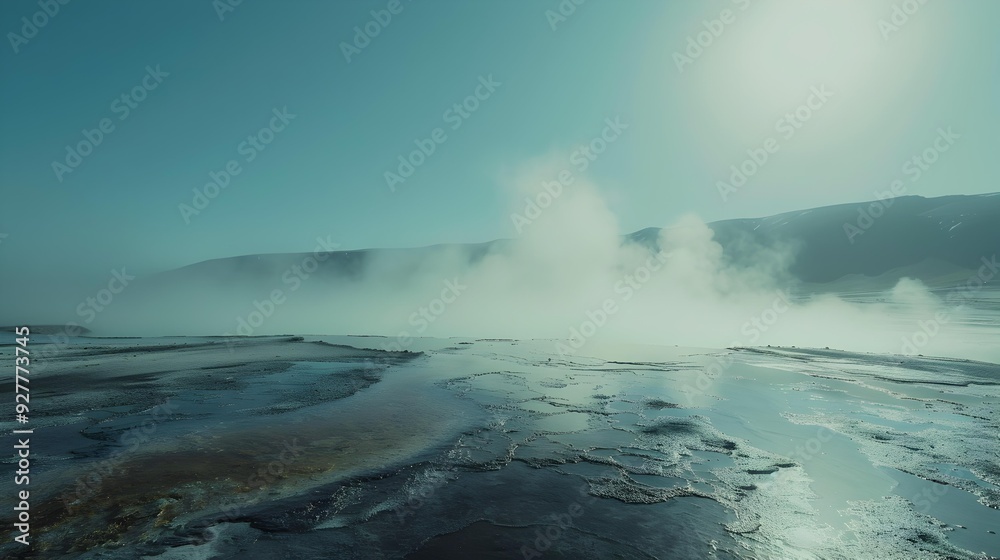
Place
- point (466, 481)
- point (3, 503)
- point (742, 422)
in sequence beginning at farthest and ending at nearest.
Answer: point (742, 422) → point (466, 481) → point (3, 503)

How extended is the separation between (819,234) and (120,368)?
11766 cm

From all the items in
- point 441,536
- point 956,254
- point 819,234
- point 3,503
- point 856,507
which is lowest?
point 856,507

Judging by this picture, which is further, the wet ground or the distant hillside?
the distant hillside

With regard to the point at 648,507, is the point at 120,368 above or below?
above

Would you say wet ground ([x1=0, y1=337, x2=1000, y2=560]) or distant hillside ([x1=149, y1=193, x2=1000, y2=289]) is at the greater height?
distant hillside ([x1=149, y1=193, x2=1000, y2=289])

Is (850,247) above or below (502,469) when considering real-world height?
above

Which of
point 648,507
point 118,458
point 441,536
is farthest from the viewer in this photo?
point 118,458

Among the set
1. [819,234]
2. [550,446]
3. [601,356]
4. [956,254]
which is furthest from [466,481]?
[819,234]

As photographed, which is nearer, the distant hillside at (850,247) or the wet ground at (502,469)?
the wet ground at (502,469)

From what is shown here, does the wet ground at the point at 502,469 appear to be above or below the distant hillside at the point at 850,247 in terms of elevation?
below

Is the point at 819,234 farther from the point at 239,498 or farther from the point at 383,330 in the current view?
the point at 239,498

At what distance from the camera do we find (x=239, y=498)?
16.2 feet

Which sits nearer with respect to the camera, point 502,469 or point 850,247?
point 502,469

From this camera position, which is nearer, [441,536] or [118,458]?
[441,536]
